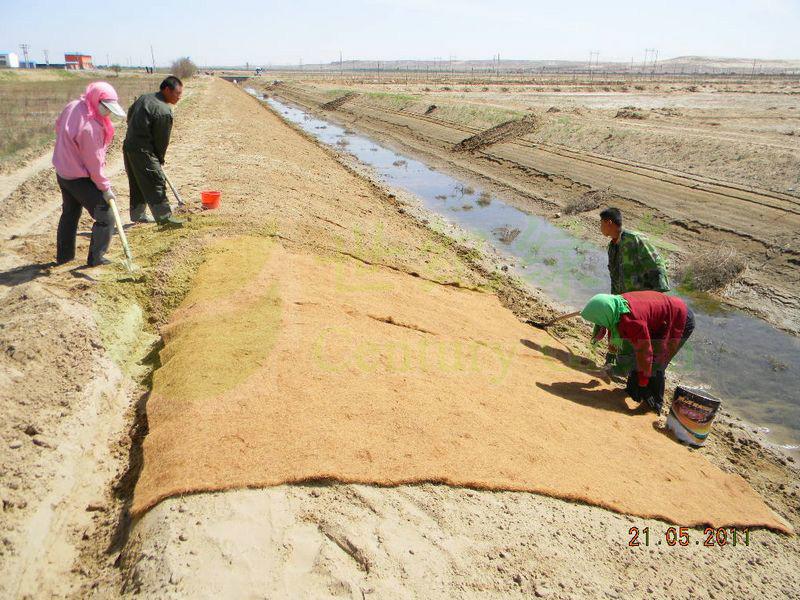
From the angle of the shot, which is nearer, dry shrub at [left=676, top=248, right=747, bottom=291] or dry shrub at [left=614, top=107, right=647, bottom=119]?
dry shrub at [left=676, top=248, right=747, bottom=291]

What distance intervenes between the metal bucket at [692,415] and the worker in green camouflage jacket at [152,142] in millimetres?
6056

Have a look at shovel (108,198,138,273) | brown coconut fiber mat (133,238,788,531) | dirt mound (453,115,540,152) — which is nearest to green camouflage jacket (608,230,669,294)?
brown coconut fiber mat (133,238,788,531)

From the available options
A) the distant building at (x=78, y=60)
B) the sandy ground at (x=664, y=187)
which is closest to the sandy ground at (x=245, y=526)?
the sandy ground at (x=664, y=187)

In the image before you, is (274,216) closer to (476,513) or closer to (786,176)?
(476,513)

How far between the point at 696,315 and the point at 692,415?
3.62m

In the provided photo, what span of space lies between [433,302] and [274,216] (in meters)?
2.84

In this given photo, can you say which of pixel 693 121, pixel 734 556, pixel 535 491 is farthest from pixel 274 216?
pixel 693 121

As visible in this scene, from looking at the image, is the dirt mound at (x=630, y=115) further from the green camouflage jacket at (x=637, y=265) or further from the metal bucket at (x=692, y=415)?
the metal bucket at (x=692, y=415)

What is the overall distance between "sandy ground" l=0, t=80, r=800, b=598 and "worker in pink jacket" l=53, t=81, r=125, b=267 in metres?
0.66

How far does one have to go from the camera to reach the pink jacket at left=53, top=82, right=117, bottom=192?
188 inches

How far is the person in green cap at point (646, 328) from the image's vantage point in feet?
14.9

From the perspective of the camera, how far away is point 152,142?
6.52m

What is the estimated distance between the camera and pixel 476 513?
→ 295cm

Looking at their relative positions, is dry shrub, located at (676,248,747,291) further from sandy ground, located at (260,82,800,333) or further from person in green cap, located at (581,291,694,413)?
person in green cap, located at (581,291,694,413)
